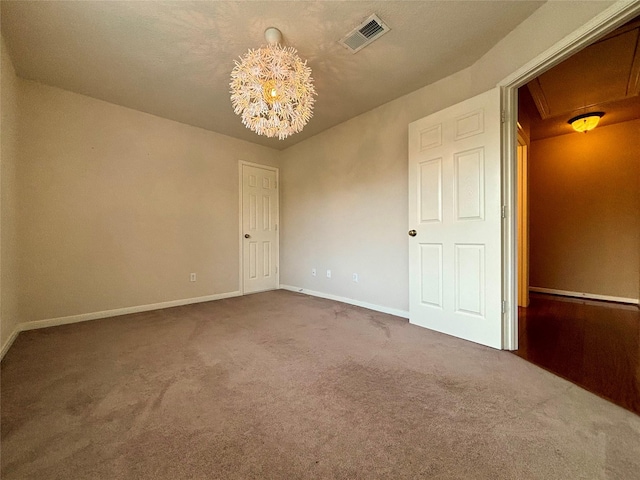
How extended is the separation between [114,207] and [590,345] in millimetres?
5167

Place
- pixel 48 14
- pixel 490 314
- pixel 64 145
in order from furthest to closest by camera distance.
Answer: pixel 64 145
pixel 490 314
pixel 48 14

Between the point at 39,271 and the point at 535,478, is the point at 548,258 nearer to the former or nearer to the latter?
the point at 535,478

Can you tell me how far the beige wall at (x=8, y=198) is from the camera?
6.71 feet

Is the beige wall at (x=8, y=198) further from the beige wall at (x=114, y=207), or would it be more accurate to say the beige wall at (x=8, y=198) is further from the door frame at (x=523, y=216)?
the door frame at (x=523, y=216)

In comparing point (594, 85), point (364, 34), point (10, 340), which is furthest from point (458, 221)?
point (10, 340)

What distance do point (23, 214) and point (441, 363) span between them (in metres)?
4.20

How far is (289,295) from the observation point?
416 centimetres

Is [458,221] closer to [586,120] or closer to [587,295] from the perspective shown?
[586,120]

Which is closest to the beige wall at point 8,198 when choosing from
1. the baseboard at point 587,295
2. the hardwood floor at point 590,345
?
the hardwood floor at point 590,345

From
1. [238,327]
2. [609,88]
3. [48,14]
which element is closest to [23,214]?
[48,14]

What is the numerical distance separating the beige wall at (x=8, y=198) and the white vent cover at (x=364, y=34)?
9.27 feet

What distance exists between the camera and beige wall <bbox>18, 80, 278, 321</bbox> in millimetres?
2668

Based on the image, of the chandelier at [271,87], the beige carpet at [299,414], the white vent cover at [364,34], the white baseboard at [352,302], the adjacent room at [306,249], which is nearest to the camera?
the beige carpet at [299,414]

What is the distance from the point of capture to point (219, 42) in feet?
6.91
